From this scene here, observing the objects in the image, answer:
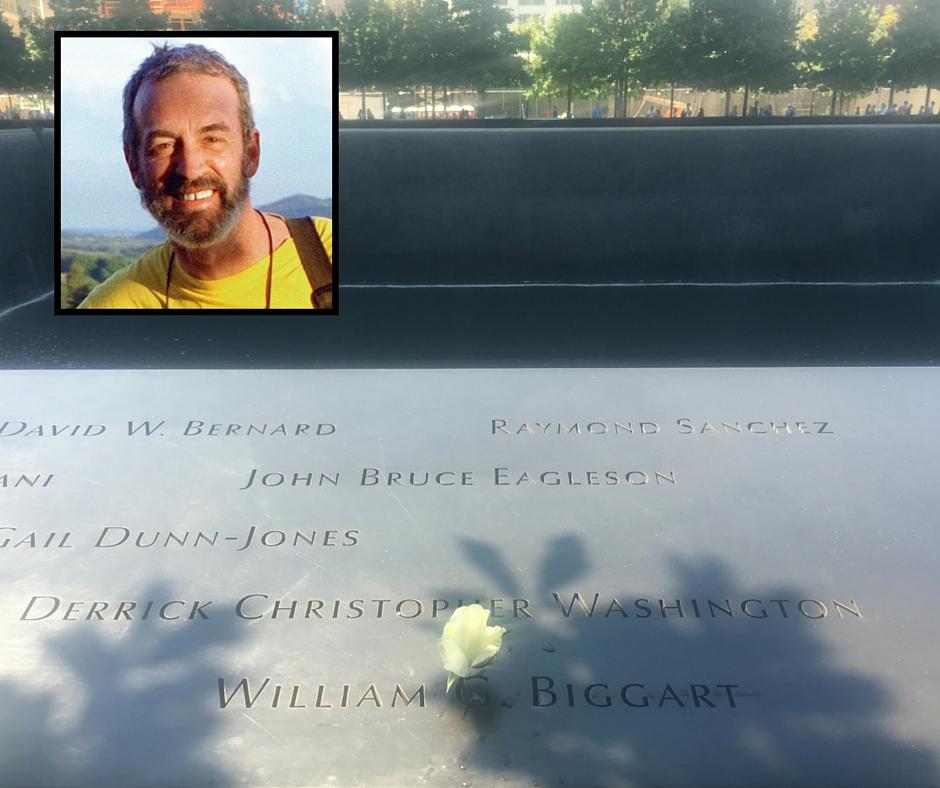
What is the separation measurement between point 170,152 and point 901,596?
2.09 m

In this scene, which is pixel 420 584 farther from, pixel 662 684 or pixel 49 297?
pixel 49 297

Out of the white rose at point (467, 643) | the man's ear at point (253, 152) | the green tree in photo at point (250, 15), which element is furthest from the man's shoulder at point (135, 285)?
the green tree in photo at point (250, 15)

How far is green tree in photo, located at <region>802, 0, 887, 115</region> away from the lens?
5988mm

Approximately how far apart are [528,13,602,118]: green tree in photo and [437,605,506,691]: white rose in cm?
471

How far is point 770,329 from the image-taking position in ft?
15.8

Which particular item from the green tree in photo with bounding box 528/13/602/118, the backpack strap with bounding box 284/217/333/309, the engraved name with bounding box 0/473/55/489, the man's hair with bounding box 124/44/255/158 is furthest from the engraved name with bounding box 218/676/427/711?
the green tree in photo with bounding box 528/13/602/118

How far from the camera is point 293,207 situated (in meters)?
2.92


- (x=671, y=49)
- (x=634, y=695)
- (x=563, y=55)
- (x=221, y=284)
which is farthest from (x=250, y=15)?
(x=634, y=695)

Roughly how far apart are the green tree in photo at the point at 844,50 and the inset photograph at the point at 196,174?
395cm

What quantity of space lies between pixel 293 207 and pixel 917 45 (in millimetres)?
4585

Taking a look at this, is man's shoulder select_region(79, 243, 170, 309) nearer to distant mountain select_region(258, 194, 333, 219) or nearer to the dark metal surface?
distant mountain select_region(258, 194, 333, 219)

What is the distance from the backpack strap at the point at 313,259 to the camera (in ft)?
9.64

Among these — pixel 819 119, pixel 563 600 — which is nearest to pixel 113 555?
pixel 563 600

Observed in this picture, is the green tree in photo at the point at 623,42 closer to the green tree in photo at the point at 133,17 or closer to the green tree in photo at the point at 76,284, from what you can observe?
the green tree in photo at the point at 133,17
